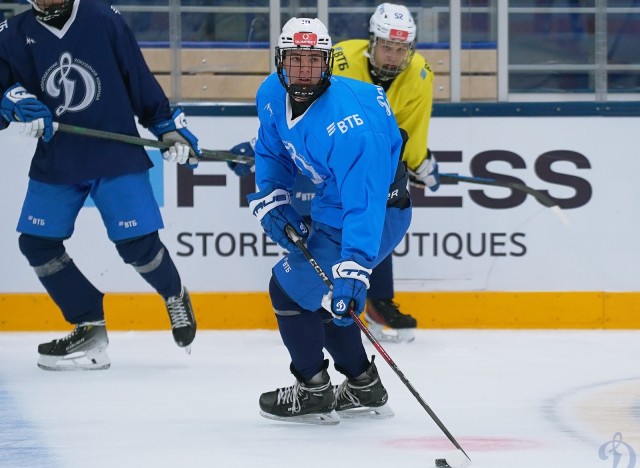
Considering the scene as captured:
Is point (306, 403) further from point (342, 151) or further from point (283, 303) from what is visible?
point (342, 151)

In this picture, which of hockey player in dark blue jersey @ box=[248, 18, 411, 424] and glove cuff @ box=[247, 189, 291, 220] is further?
glove cuff @ box=[247, 189, 291, 220]

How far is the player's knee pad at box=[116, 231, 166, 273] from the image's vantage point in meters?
4.32

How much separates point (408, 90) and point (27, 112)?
1371mm

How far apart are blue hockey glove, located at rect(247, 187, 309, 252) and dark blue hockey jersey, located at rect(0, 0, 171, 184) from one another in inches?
38.8

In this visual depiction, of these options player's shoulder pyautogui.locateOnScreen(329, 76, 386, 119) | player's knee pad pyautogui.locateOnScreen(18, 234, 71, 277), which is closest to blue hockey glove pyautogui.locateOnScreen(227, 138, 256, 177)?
player's knee pad pyautogui.locateOnScreen(18, 234, 71, 277)

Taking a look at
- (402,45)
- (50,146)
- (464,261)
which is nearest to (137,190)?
(50,146)

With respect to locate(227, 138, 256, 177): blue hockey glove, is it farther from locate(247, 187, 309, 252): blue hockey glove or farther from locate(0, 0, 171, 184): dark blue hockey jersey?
locate(247, 187, 309, 252): blue hockey glove

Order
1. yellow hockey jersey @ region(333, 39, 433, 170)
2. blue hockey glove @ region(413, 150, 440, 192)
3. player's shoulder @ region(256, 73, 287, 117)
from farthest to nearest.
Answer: blue hockey glove @ region(413, 150, 440, 192) < yellow hockey jersey @ region(333, 39, 433, 170) < player's shoulder @ region(256, 73, 287, 117)

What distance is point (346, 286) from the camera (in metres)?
3.03

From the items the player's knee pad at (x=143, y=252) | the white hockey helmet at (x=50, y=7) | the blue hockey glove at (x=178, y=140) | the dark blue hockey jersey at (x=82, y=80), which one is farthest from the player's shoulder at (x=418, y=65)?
the white hockey helmet at (x=50, y=7)

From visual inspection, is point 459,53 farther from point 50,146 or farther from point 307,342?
point 307,342

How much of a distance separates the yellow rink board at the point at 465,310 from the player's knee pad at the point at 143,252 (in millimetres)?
788

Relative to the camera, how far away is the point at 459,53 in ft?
17.3

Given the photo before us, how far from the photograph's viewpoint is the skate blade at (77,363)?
4332mm
